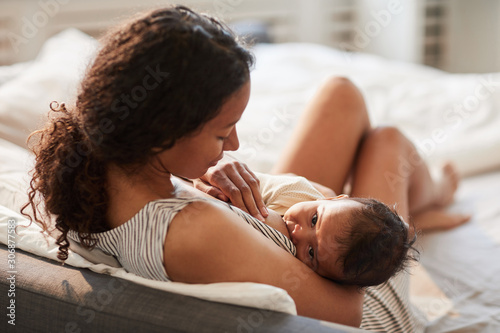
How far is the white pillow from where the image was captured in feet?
5.16

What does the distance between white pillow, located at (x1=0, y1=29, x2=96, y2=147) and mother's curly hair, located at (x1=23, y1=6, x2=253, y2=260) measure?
485mm

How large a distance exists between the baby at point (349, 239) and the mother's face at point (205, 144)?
0.27m

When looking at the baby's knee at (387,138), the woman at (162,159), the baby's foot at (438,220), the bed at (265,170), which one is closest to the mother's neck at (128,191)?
the woman at (162,159)

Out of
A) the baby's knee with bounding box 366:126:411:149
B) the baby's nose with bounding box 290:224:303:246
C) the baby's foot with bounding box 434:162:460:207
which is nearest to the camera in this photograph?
the baby's nose with bounding box 290:224:303:246

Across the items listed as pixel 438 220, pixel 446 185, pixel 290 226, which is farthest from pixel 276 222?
pixel 446 185

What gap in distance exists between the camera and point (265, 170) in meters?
1.75

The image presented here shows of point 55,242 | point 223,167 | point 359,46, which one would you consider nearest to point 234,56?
point 223,167

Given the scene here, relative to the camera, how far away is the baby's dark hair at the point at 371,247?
40.8 inches

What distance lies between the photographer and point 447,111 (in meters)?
2.21

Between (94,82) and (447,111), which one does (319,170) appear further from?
(447,111)

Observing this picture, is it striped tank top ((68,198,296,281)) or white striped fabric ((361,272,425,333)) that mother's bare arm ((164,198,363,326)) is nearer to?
striped tank top ((68,198,296,281))

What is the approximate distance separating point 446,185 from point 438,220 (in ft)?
0.67

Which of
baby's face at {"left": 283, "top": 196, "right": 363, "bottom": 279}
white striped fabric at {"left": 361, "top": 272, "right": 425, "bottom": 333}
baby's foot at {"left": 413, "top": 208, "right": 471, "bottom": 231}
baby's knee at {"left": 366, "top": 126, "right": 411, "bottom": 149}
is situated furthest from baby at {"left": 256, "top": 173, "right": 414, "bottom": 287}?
baby's foot at {"left": 413, "top": 208, "right": 471, "bottom": 231}

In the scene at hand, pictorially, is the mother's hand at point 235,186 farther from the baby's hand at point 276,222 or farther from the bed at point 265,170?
the bed at point 265,170
